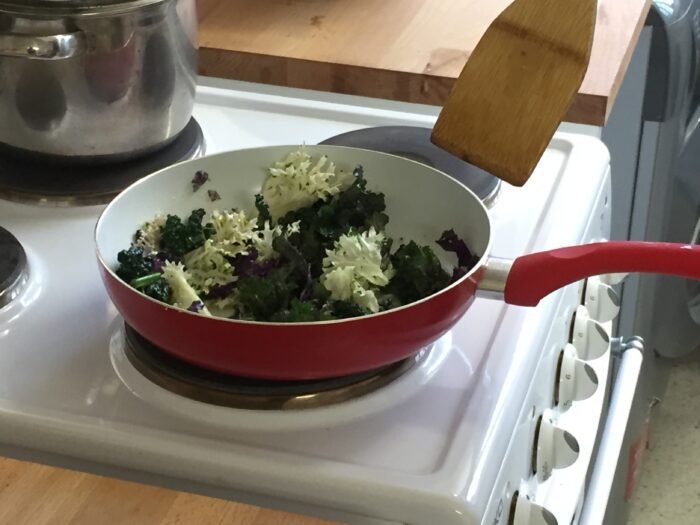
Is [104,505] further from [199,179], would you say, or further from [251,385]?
[199,179]

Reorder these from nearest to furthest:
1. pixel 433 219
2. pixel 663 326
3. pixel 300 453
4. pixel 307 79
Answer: pixel 300 453
pixel 433 219
pixel 307 79
pixel 663 326

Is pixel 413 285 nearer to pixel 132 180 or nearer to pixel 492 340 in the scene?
pixel 492 340

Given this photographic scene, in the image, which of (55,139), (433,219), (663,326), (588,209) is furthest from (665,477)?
(55,139)

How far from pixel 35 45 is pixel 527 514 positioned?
1.60 feet

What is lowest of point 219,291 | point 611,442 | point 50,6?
point 611,442

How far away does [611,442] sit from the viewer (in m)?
0.93

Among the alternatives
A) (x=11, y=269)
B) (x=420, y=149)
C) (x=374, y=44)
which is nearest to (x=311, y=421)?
(x=11, y=269)

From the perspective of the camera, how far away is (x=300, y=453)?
1.83ft

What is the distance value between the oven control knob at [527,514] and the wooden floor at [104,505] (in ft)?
0.58

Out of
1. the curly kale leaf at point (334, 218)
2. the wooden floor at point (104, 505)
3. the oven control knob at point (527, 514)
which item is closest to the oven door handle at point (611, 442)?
the oven control knob at point (527, 514)

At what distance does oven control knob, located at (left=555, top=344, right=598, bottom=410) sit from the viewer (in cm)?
76

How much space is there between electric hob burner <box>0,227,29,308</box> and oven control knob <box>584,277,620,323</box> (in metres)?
0.48

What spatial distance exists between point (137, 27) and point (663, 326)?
1139 millimetres

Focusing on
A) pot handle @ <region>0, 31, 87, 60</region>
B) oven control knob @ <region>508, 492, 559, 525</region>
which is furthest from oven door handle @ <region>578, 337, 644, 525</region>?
pot handle @ <region>0, 31, 87, 60</region>
